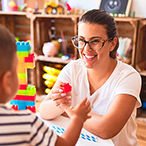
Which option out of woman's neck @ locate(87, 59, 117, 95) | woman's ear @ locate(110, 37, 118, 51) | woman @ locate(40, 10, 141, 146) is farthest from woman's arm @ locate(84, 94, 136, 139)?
woman's ear @ locate(110, 37, 118, 51)

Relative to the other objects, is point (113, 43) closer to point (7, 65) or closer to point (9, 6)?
point (7, 65)

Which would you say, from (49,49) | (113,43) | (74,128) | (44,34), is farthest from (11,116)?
(44,34)

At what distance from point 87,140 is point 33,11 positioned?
226 cm

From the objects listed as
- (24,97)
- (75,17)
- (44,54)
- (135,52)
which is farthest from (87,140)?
(44,54)

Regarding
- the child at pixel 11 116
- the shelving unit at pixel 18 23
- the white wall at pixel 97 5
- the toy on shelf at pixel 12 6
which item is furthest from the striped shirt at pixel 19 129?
the shelving unit at pixel 18 23

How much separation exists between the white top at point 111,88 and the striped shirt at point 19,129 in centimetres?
66

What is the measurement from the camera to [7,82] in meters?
0.64

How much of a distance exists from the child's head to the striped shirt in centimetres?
4

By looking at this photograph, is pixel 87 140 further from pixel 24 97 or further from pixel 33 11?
pixel 33 11

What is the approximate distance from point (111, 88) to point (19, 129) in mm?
772

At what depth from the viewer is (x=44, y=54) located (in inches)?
119

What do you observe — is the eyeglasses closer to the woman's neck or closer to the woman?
the woman

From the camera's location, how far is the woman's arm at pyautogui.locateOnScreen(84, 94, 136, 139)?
1.13 m

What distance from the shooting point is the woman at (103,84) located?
3.85ft
